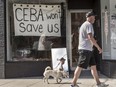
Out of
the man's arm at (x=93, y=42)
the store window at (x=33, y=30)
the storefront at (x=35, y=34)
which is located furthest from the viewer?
the store window at (x=33, y=30)

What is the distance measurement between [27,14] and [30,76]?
219 centimetres

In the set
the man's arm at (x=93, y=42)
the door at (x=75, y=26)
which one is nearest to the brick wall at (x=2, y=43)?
the door at (x=75, y=26)

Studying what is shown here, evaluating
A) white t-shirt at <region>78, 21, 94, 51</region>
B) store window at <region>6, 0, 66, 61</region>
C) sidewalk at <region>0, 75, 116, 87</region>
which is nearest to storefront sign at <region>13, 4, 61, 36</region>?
store window at <region>6, 0, 66, 61</region>

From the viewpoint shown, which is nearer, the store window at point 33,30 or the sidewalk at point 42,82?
the sidewalk at point 42,82

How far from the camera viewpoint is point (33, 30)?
12.1 meters

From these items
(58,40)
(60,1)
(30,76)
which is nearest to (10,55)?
(30,76)

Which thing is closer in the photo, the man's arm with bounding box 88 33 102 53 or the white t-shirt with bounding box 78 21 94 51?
the man's arm with bounding box 88 33 102 53

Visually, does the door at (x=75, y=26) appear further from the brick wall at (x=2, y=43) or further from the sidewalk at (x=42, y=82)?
the brick wall at (x=2, y=43)

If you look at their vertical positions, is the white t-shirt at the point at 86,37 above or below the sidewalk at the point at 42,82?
above

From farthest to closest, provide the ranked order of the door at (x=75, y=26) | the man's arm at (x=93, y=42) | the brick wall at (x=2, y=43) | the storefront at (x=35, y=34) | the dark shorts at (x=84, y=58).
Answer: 1. the door at (x=75, y=26)
2. the storefront at (x=35, y=34)
3. the brick wall at (x=2, y=43)
4. the dark shorts at (x=84, y=58)
5. the man's arm at (x=93, y=42)

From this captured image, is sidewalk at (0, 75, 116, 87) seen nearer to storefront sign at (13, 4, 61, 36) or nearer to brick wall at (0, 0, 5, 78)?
brick wall at (0, 0, 5, 78)

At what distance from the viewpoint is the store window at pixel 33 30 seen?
11969mm

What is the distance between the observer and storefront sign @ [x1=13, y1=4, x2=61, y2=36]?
12.0 metres

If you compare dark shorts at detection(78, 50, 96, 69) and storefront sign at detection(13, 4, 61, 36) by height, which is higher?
storefront sign at detection(13, 4, 61, 36)
